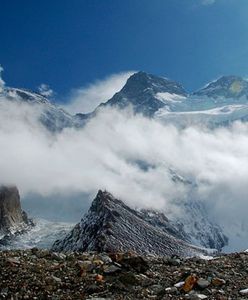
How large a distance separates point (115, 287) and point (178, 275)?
3552 millimetres

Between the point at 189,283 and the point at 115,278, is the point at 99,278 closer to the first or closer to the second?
the point at 115,278

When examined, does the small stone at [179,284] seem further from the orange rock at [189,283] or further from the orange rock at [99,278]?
the orange rock at [99,278]

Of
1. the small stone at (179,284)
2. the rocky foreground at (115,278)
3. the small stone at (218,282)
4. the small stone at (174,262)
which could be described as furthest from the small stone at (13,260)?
the small stone at (218,282)

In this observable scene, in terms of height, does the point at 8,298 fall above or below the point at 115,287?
below

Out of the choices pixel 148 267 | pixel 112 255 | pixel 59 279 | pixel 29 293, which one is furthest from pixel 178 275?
pixel 29 293

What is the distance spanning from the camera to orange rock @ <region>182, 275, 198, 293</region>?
21.9 m

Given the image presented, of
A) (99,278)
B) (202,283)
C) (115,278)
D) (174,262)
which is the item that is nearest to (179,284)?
(202,283)

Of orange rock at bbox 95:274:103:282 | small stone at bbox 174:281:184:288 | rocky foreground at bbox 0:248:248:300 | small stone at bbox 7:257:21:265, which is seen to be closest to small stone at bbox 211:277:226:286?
rocky foreground at bbox 0:248:248:300

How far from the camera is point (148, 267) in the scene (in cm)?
2502

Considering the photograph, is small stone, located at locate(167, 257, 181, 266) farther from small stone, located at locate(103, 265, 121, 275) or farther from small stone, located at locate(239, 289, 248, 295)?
small stone, located at locate(239, 289, 248, 295)

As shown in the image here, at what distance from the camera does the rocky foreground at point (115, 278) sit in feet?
70.0

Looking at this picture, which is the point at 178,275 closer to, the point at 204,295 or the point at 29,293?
the point at 204,295

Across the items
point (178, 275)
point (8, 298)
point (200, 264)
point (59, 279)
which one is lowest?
point (8, 298)

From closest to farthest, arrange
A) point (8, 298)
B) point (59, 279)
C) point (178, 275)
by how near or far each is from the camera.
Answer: point (8, 298)
point (59, 279)
point (178, 275)
